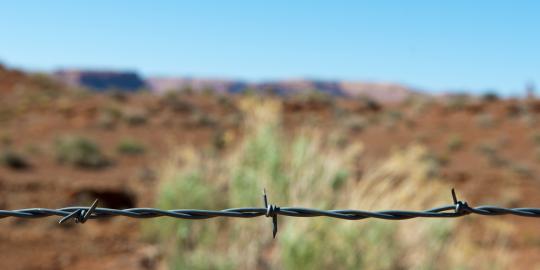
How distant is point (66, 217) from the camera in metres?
2.51

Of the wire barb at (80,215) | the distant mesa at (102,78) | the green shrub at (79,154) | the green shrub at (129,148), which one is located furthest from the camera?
the distant mesa at (102,78)

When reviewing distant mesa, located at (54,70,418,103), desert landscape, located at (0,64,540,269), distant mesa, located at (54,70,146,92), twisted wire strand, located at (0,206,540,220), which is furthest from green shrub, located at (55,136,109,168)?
distant mesa, located at (54,70,146,92)

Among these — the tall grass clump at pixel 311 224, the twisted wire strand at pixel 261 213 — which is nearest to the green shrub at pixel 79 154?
the tall grass clump at pixel 311 224

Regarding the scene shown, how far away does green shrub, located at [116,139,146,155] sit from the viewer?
74.0ft

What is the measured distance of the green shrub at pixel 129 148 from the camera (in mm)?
22562

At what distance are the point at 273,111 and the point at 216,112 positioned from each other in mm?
27475

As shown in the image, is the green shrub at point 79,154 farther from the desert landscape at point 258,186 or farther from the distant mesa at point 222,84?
the distant mesa at point 222,84

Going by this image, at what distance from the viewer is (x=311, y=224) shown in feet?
20.5

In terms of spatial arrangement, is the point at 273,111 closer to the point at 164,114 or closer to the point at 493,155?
the point at 493,155

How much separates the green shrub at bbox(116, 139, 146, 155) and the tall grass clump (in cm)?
1431

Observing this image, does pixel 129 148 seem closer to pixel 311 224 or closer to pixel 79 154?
pixel 79 154

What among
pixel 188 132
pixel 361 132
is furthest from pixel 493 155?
pixel 188 132

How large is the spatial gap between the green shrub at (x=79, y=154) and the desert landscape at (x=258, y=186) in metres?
0.04

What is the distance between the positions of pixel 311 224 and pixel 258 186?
1402mm
